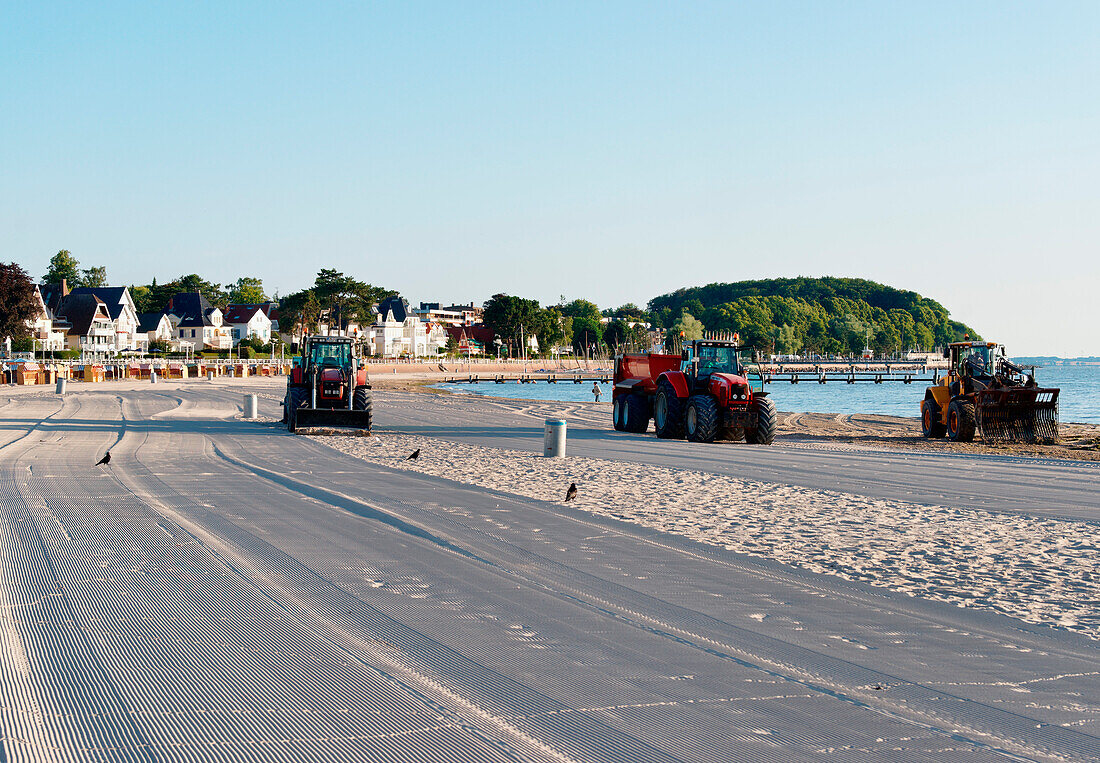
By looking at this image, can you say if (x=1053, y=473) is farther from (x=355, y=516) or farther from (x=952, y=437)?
(x=355, y=516)

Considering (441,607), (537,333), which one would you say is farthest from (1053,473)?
(537,333)

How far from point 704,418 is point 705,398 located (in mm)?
536

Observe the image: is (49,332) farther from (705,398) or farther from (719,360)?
(705,398)

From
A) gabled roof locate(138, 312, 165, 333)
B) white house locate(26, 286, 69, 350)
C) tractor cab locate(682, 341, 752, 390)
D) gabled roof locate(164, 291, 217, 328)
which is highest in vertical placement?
gabled roof locate(164, 291, 217, 328)

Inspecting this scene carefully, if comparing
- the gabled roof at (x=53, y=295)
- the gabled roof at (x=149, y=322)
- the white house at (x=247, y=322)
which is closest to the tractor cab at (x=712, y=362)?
the gabled roof at (x=53, y=295)

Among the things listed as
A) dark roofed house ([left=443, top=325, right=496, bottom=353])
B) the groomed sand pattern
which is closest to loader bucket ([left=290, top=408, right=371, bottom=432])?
the groomed sand pattern

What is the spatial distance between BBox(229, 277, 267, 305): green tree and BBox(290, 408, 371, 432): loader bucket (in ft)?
569

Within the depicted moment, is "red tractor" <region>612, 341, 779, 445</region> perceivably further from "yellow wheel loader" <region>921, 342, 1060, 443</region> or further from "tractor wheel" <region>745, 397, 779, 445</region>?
"yellow wheel loader" <region>921, 342, 1060, 443</region>

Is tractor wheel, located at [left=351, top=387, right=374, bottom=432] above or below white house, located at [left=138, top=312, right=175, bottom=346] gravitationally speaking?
below

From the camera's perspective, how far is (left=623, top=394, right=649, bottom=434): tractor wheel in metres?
29.3

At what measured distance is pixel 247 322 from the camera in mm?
137375

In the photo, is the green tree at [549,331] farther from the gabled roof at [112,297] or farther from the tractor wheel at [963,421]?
the tractor wheel at [963,421]

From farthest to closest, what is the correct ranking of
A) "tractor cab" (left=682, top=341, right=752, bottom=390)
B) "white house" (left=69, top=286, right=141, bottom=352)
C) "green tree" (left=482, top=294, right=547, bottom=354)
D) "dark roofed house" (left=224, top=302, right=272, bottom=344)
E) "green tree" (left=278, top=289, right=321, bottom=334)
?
"green tree" (left=482, top=294, right=547, bottom=354) → "dark roofed house" (left=224, top=302, right=272, bottom=344) → "green tree" (left=278, top=289, right=321, bottom=334) → "white house" (left=69, top=286, right=141, bottom=352) → "tractor cab" (left=682, top=341, right=752, bottom=390)

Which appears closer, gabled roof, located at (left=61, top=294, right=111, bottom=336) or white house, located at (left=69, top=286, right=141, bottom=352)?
gabled roof, located at (left=61, top=294, right=111, bottom=336)
